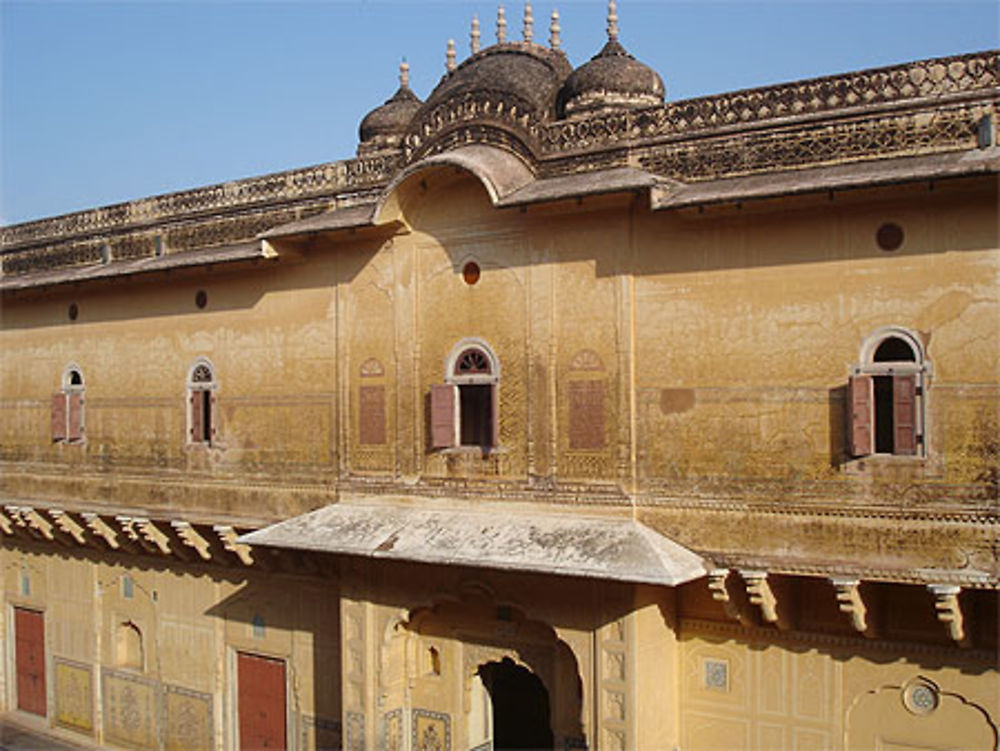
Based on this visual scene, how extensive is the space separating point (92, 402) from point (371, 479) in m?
5.12

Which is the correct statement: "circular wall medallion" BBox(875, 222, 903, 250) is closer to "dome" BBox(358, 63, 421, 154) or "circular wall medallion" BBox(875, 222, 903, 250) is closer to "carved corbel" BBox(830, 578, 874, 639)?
"carved corbel" BBox(830, 578, 874, 639)

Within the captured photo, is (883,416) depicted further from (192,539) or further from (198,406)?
(192,539)

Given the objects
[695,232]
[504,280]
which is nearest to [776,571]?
[695,232]

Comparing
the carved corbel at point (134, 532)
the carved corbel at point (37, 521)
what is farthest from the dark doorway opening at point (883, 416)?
the carved corbel at point (37, 521)

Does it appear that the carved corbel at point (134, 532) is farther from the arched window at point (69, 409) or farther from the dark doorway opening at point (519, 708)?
the dark doorway opening at point (519, 708)

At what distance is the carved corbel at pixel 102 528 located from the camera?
44.3ft

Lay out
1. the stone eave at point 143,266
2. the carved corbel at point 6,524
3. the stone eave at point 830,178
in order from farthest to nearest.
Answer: the carved corbel at point 6,524, the stone eave at point 143,266, the stone eave at point 830,178

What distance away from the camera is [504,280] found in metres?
9.78

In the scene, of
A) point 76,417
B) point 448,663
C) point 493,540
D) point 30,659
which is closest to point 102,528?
point 76,417

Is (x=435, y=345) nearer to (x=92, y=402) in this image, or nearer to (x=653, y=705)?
(x=653, y=705)

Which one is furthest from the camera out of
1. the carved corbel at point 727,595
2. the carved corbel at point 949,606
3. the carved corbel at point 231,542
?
the carved corbel at point 231,542

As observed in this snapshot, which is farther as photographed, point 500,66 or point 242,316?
point 242,316

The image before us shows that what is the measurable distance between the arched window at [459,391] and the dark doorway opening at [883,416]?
3.37m

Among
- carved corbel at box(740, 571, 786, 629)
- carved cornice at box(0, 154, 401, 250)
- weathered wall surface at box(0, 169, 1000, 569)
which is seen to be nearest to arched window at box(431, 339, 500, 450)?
weathered wall surface at box(0, 169, 1000, 569)
